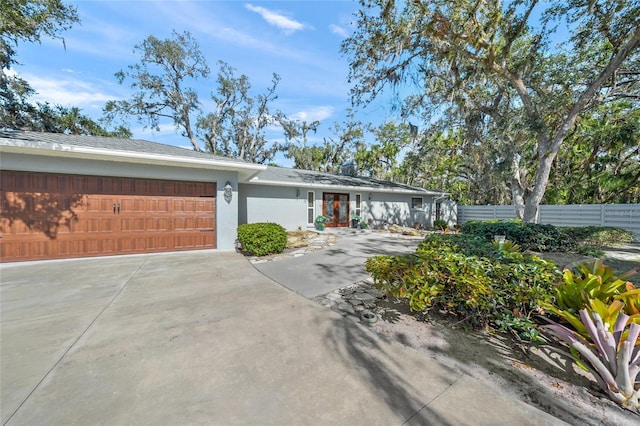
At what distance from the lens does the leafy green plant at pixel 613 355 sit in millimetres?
1811

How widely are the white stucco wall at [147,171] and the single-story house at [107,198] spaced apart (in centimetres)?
2

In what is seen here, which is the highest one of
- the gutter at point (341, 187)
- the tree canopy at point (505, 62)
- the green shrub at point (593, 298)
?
the tree canopy at point (505, 62)

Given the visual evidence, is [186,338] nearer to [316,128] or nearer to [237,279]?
[237,279]

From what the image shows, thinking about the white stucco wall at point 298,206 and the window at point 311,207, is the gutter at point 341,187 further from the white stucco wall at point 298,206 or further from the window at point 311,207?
the window at point 311,207

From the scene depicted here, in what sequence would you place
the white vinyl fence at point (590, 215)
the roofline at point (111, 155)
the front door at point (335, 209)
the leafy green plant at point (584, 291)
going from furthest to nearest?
the front door at point (335, 209)
the white vinyl fence at point (590, 215)
the roofline at point (111, 155)
the leafy green plant at point (584, 291)

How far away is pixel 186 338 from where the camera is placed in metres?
2.72

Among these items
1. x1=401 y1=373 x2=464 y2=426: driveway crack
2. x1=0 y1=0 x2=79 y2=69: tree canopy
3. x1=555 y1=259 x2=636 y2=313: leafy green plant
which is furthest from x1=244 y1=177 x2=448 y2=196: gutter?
x1=555 y1=259 x2=636 y2=313: leafy green plant

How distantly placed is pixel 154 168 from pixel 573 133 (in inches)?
721

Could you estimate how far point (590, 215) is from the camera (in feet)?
38.1

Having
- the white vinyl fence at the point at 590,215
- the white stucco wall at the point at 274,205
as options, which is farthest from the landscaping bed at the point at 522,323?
the white vinyl fence at the point at 590,215

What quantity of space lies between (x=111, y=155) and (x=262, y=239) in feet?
14.2

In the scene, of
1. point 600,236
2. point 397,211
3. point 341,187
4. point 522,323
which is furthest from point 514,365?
point 397,211

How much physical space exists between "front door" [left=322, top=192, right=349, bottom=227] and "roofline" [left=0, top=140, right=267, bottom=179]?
5841 mm

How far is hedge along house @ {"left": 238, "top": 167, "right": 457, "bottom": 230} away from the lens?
10875 mm
